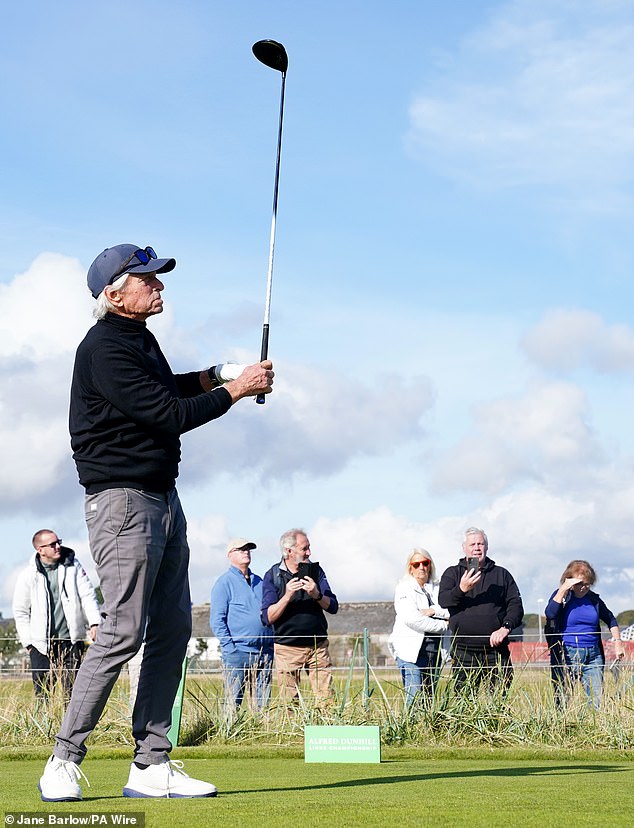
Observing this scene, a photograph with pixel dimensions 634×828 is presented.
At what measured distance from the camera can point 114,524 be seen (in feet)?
15.7

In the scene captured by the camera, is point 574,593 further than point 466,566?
Yes

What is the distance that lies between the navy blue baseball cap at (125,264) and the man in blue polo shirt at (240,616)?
6.30 metres

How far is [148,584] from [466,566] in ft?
20.2

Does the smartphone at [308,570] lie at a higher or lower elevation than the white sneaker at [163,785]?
higher

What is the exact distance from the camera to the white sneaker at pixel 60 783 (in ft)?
15.3

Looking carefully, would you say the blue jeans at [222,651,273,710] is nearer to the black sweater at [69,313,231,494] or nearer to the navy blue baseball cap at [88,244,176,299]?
the black sweater at [69,313,231,494]

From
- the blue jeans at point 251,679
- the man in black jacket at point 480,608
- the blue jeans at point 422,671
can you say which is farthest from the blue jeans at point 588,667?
the blue jeans at point 251,679

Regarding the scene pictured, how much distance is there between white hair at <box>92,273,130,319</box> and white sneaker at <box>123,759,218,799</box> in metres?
1.90

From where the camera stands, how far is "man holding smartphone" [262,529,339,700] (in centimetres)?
1044

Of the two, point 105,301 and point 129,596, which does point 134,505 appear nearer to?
Result: point 129,596

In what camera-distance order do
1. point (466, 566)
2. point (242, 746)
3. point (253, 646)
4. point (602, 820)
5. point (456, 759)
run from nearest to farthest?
point (602, 820)
point (456, 759)
point (242, 746)
point (466, 566)
point (253, 646)

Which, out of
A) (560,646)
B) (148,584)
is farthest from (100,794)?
(560,646)

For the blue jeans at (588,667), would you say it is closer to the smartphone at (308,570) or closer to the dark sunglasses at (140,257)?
the smartphone at (308,570)

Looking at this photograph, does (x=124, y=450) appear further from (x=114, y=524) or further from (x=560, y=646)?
(x=560, y=646)
